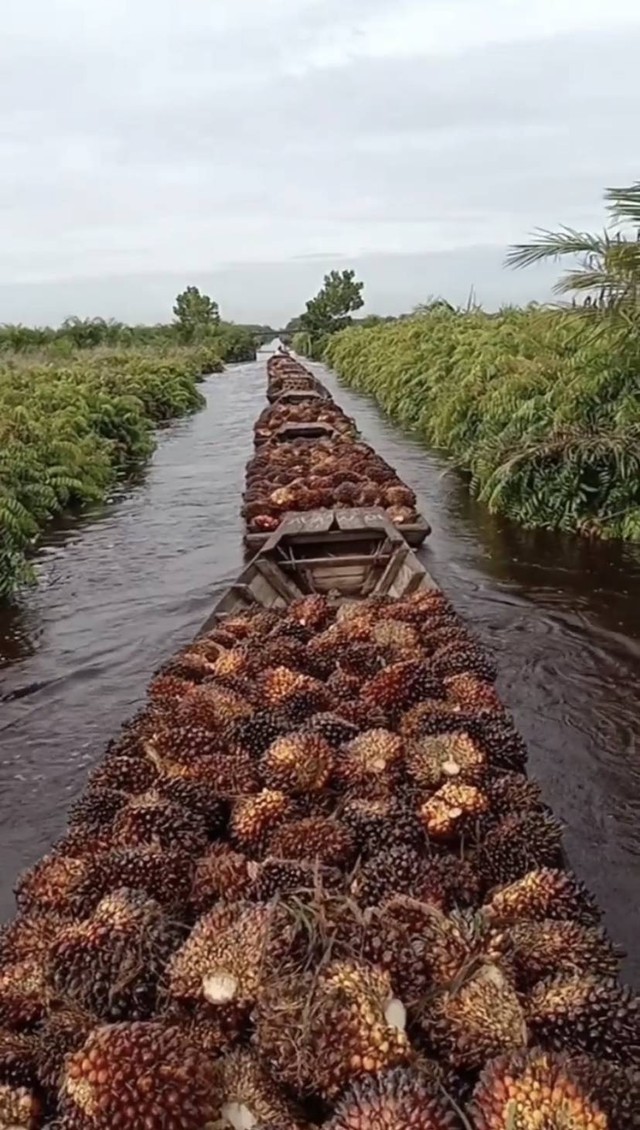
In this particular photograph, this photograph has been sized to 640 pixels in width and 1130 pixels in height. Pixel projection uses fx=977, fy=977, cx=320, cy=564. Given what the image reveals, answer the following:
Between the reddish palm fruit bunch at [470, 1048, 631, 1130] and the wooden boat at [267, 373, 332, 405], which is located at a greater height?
the reddish palm fruit bunch at [470, 1048, 631, 1130]

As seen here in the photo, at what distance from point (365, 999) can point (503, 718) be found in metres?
2.04

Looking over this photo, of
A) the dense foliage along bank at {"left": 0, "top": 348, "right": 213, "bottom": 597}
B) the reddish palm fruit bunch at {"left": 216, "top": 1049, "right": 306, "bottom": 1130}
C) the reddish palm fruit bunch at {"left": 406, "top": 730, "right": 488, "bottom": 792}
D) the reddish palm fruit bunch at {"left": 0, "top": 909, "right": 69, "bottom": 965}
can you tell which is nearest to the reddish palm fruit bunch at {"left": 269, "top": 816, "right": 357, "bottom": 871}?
→ the reddish palm fruit bunch at {"left": 406, "top": 730, "right": 488, "bottom": 792}

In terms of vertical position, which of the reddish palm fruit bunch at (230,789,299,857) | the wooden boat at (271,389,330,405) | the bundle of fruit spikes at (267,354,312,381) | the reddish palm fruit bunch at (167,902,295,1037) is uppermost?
the reddish palm fruit bunch at (167,902,295,1037)

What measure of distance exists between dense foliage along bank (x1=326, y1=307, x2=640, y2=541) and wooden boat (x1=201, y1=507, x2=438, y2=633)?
2.72 metres

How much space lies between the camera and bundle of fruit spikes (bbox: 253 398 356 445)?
56.8ft

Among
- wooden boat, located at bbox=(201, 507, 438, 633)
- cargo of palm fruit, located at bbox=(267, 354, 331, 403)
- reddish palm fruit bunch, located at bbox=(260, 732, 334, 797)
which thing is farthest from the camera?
cargo of palm fruit, located at bbox=(267, 354, 331, 403)

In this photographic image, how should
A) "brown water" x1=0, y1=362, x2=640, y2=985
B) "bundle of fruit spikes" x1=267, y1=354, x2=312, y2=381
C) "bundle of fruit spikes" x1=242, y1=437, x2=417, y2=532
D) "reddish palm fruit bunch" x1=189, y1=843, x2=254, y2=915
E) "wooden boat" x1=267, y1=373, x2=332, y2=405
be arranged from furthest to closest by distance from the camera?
"bundle of fruit spikes" x1=267, y1=354, x2=312, y2=381, "wooden boat" x1=267, y1=373, x2=332, y2=405, "bundle of fruit spikes" x1=242, y1=437, x2=417, y2=532, "brown water" x1=0, y1=362, x2=640, y2=985, "reddish palm fruit bunch" x1=189, y1=843, x2=254, y2=915

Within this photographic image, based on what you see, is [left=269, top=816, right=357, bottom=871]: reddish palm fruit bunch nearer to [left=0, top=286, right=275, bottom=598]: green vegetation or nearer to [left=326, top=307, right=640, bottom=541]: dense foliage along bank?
[left=0, top=286, right=275, bottom=598]: green vegetation

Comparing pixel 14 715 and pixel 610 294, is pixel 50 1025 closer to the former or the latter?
pixel 14 715

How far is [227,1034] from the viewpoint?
2.24 metres

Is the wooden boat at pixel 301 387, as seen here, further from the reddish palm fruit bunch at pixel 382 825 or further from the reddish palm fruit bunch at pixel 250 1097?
the reddish palm fruit bunch at pixel 250 1097

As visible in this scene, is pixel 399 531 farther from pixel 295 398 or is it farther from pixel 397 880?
pixel 295 398

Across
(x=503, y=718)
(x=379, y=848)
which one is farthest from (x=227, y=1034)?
(x=503, y=718)

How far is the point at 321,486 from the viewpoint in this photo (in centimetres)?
1113
